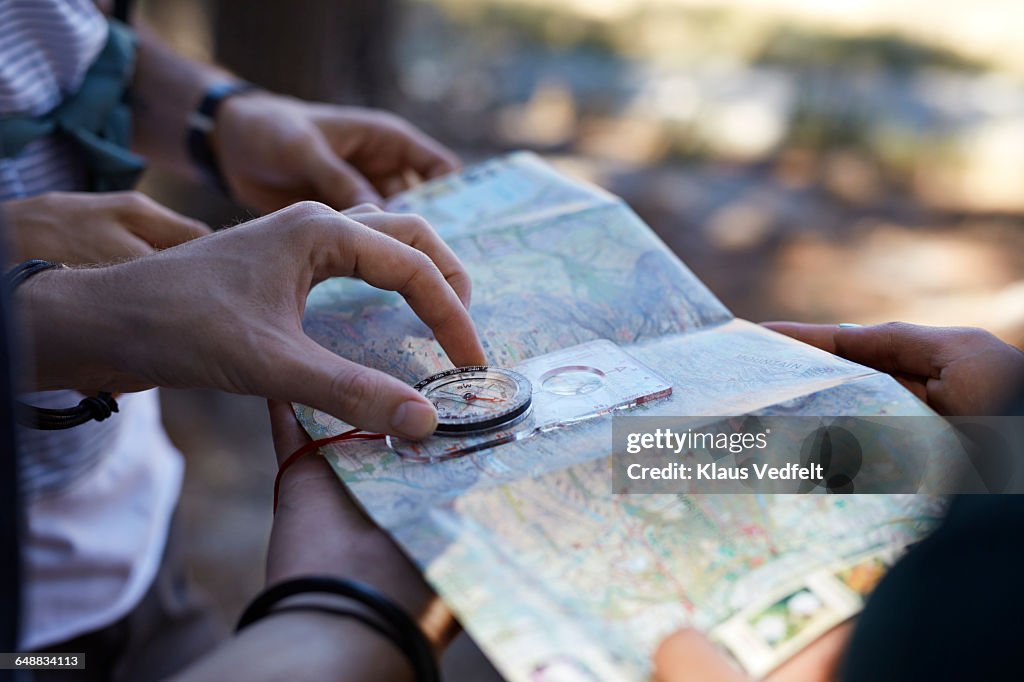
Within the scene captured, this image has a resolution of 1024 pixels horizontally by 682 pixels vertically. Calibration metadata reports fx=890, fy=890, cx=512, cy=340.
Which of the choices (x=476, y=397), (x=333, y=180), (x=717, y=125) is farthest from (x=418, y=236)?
(x=717, y=125)

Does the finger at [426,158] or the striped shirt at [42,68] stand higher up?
the striped shirt at [42,68]

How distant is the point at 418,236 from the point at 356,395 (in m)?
0.28

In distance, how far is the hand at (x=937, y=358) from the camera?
3.50 feet

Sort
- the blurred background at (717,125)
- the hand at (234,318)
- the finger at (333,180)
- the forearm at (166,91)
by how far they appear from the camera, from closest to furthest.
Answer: the hand at (234,318) < the finger at (333,180) < the forearm at (166,91) < the blurred background at (717,125)

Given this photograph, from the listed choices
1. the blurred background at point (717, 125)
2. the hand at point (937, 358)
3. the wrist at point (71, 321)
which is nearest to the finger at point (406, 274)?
the wrist at point (71, 321)

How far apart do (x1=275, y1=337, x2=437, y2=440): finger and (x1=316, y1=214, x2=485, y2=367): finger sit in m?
0.14

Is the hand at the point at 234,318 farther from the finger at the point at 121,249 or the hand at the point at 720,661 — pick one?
the hand at the point at 720,661

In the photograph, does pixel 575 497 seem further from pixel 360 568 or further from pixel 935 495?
pixel 935 495

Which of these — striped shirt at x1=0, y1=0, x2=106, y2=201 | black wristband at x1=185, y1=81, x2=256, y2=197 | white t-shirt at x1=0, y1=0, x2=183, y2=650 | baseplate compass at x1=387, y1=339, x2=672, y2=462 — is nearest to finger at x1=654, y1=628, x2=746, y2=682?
baseplate compass at x1=387, y1=339, x2=672, y2=462

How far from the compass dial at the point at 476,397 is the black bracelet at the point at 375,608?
9.7 inches

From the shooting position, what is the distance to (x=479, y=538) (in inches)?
34.4

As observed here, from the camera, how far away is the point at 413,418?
0.97 m

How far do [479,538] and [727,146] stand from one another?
14.6 ft

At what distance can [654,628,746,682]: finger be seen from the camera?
747mm
